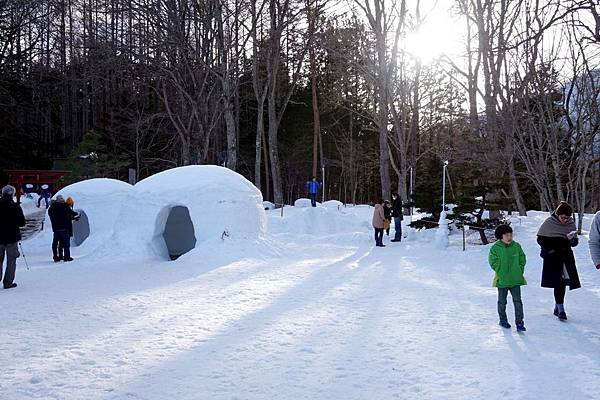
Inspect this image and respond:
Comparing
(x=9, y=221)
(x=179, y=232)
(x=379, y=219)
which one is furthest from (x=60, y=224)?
(x=379, y=219)

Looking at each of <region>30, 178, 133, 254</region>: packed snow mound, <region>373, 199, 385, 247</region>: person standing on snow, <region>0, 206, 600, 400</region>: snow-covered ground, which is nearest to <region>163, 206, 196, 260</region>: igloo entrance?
<region>30, 178, 133, 254</region>: packed snow mound

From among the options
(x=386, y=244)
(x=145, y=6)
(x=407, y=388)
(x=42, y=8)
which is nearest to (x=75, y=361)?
(x=407, y=388)

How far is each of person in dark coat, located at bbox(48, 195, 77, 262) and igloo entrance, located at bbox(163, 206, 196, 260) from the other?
3.20m

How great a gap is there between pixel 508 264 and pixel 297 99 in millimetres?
32091

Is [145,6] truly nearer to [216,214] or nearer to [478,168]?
[216,214]

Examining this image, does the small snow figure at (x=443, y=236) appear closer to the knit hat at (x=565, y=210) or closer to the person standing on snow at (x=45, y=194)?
the knit hat at (x=565, y=210)

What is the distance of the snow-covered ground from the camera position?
13.6 ft

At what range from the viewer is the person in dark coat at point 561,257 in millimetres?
6199

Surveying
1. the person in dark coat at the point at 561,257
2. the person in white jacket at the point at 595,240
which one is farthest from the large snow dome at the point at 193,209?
the person in white jacket at the point at 595,240

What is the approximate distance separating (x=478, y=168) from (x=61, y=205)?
44.8ft

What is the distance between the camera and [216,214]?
12.5m

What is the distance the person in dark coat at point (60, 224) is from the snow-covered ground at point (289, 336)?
78.8 inches

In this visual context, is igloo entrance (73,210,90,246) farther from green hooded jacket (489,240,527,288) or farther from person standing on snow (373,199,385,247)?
green hooded jacket (489,240,527,288)

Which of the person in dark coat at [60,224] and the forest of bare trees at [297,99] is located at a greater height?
the forest of bare trees at [297,99]
